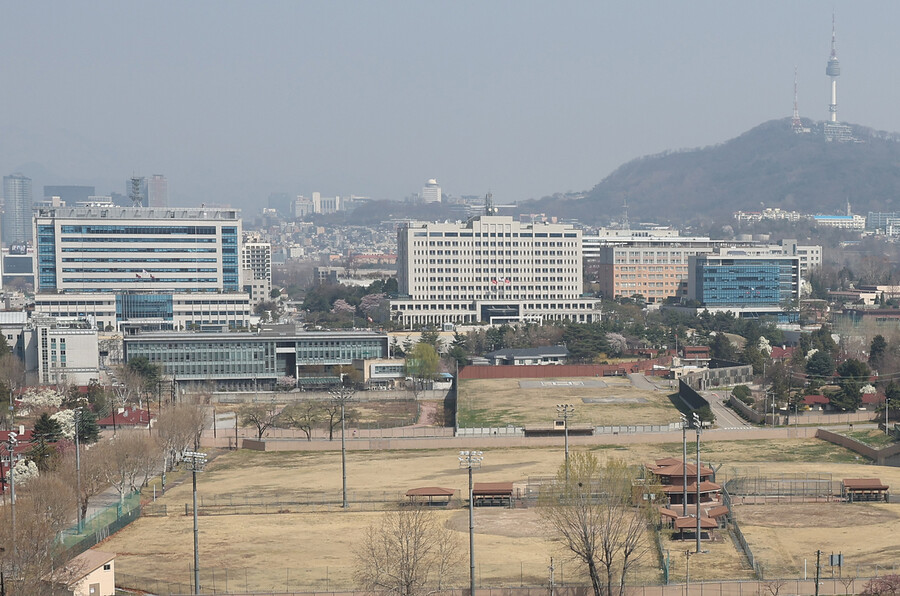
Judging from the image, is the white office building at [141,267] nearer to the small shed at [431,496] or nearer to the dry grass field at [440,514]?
the dry grass field at [440,514]

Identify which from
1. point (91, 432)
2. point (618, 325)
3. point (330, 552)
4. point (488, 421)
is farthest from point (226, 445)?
point (618, 325)

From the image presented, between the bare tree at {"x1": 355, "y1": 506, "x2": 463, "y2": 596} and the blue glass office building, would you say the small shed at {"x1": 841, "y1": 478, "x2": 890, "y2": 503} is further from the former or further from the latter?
the blue glass office building

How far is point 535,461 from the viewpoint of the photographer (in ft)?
190

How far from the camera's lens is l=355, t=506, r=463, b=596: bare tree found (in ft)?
109

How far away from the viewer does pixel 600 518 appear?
34094 millimetres

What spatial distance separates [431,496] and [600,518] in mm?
14783

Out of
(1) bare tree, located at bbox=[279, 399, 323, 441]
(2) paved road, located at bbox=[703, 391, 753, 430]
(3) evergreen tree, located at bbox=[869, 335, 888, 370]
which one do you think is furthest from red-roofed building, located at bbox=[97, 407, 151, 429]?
(3) evergreen tree, located at bbox=[869, 335, 888, 370]

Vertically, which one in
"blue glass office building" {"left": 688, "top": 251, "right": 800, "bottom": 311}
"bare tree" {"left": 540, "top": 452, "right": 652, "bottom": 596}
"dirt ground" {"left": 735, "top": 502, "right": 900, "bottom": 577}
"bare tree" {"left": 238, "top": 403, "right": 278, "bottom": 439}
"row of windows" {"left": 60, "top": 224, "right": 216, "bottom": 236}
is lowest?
"bare tree" {"left": 238, "top": 403, "right": 278, "bottom": 439}

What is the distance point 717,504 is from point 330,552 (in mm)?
13673

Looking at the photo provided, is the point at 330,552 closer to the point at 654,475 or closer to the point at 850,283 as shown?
the point at 654,475

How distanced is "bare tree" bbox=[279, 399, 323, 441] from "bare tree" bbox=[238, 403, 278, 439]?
2.24ft

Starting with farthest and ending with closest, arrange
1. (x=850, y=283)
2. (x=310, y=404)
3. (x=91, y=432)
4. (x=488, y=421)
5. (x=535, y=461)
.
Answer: (x=850, y=283), (x=310, y=404), (x=488, y=421), (x=91, y=432), (x=535, y=461)

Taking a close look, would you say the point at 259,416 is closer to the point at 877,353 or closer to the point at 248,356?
the point at 248,356

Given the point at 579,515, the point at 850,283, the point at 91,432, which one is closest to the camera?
the point at 579,515
